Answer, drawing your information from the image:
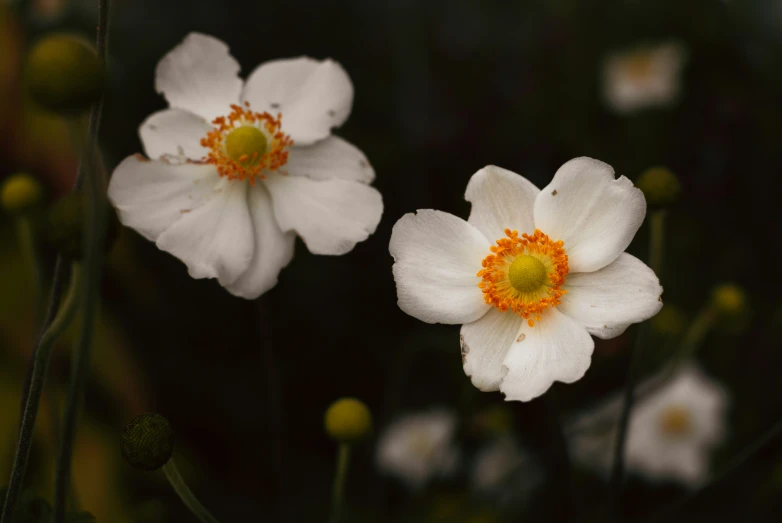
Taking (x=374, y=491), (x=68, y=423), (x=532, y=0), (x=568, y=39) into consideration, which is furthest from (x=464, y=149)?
(x=68, y=423)

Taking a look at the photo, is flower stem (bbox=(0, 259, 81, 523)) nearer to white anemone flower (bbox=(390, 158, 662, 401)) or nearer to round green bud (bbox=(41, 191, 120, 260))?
round green bud (bbox=(41, 191, 120, 260))

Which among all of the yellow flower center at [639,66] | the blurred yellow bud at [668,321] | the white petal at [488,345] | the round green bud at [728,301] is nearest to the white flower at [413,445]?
the blurred yellow bud at [668,321]

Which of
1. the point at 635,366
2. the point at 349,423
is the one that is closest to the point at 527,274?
the point at 635,366

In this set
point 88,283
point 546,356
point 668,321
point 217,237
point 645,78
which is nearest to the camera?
point 88,283

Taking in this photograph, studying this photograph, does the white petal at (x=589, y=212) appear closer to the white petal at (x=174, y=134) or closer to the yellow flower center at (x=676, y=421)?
the white petal at (x=174, y=134)

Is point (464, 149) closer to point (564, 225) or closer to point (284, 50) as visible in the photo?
point (284, 50)

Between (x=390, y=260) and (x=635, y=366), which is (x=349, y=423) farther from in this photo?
(x=390, y=260)
